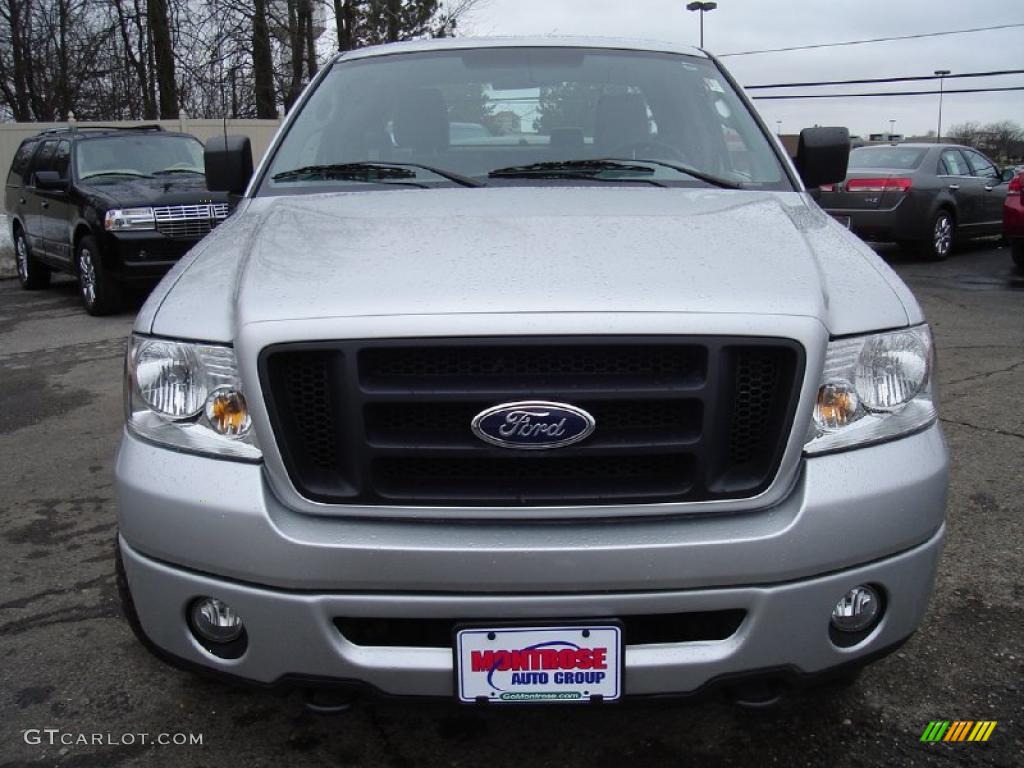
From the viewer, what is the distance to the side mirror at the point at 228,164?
3484 mm

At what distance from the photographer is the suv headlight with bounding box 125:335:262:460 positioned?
1.99 m

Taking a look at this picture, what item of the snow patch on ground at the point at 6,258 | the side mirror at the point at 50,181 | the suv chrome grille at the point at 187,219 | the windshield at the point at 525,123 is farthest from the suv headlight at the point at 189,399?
the snow patch on ground at the point at 6,258

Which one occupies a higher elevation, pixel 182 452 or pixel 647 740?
pixel 182 452

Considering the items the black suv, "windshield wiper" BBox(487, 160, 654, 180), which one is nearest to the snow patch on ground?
the black suv

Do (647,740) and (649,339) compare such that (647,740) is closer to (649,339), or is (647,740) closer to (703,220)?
(649,339)

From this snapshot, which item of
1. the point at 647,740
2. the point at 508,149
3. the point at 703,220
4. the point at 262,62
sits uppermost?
the point at 262,62

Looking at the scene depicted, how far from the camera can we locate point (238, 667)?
1986 millimetres

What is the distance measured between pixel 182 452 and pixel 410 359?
1.83 feet

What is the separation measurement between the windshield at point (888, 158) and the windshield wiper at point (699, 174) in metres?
10.4

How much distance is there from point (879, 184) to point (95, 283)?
946cm

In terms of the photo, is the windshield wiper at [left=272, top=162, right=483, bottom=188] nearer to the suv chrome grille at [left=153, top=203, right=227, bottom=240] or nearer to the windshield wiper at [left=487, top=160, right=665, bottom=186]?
the windshield wiper at [left=487, top=160, right=665, bottom=186]

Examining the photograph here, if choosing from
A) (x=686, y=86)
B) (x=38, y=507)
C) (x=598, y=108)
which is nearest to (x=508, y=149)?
(x=598, y=108)

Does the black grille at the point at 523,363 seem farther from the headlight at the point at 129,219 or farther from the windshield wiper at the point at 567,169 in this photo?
the headlight at the point at 129,219

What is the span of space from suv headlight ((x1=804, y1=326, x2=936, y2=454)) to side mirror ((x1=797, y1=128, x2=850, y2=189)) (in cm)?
143
